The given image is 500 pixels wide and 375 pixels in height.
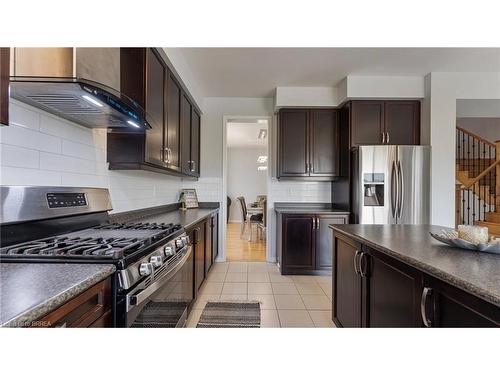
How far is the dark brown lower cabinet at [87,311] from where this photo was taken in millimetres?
674

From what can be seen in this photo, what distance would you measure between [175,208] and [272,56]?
226cm

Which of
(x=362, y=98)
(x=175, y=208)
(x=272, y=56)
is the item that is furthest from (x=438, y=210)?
(x=175, y=208)

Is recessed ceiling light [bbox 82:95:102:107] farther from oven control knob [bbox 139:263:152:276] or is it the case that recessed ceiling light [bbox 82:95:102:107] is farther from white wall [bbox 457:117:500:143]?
white wall [bbox 457:117:500:143]

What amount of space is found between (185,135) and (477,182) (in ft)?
18.7

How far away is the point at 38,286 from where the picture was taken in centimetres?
72

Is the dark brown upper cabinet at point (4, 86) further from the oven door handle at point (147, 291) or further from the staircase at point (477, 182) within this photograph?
the staircase at point (477, 182)

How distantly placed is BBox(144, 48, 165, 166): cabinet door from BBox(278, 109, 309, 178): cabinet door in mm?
1945

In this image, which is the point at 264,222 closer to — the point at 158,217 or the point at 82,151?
the point at 158,217

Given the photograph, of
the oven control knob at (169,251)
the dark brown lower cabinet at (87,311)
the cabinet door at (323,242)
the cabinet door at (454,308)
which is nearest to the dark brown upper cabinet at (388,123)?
the cabinet door at (323,242)

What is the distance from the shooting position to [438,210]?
3.21m

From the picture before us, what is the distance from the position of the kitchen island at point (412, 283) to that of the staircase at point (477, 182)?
14.0 feet

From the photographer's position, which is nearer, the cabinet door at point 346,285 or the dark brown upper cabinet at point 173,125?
the cabinet door at point 346,285

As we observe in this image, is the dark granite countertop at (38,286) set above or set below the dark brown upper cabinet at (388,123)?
below
